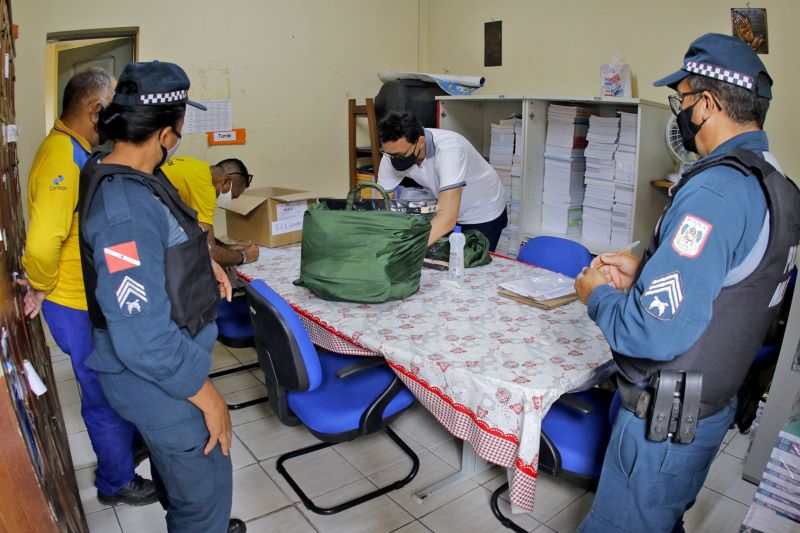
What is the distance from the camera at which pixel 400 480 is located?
2297 mm

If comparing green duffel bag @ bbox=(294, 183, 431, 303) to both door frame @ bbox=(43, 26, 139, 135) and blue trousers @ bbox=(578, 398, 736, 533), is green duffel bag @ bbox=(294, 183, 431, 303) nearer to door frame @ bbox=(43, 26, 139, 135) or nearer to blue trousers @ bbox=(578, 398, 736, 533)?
blue trousers @ bbox=(578, 398, 736, 533)

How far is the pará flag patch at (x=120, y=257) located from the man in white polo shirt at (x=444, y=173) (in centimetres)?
162

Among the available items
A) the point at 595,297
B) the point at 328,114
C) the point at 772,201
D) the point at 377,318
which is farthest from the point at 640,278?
the point at 328,114

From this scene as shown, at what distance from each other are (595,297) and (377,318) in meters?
0.81

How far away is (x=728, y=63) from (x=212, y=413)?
142 centimetres

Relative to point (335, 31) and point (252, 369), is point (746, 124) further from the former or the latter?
point (335, 31)

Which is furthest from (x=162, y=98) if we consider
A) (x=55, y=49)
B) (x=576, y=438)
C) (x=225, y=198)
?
(x=55, y=49)

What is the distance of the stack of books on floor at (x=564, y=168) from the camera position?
3.47 m

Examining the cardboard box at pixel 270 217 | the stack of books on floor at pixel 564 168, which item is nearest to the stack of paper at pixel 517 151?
the stack of books on floor at pixel 564 168

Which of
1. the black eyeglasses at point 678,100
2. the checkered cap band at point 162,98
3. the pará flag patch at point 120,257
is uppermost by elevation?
the black eyeglasses at point 678,100

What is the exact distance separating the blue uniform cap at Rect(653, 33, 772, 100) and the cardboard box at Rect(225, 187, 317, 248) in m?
2.05

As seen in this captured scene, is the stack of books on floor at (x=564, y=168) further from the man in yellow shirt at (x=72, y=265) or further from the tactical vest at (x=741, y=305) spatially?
the man in yellow shirt at (x=72, y=265)

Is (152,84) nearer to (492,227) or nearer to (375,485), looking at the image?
(375,485)

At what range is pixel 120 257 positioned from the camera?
1.23 metres
